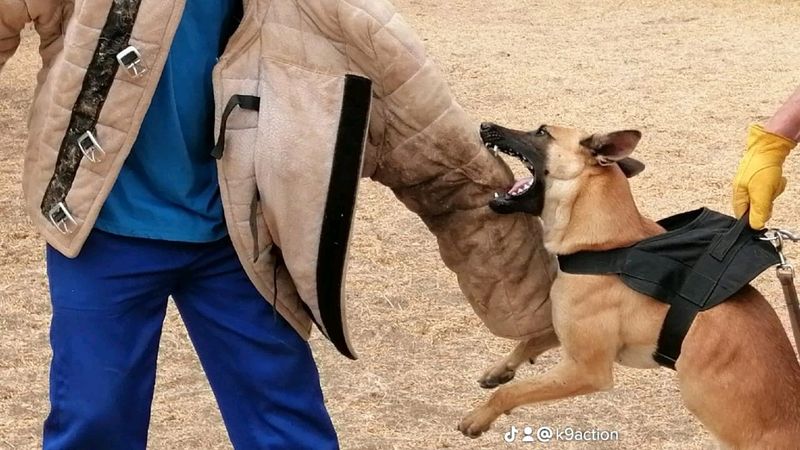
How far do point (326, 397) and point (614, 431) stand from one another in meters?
1.11

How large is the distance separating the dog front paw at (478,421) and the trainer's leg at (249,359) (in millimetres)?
873

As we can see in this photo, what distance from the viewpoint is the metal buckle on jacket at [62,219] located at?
281cm

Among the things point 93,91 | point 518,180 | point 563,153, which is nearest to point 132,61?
point 93,91

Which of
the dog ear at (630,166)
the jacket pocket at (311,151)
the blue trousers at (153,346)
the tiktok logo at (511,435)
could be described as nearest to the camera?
the jacket pocket at (311,151)

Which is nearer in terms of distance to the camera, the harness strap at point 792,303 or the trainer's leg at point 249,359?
the trainer's leg at point 249,359

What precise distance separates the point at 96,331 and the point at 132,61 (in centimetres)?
65

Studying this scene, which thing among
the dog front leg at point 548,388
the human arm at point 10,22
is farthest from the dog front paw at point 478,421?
the human arm at point 10,22

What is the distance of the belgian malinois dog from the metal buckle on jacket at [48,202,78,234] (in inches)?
44.6

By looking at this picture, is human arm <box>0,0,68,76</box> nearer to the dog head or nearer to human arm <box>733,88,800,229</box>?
the dog head

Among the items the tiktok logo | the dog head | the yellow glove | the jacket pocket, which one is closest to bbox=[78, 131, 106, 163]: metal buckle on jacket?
the jacket pocket

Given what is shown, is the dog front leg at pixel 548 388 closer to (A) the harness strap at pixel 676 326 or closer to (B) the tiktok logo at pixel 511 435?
A: (A) the harness strap at pixel 676 326

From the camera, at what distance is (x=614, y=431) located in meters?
4.52

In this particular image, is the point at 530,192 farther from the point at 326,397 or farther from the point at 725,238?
the point at 326,397

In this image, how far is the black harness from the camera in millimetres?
3461
